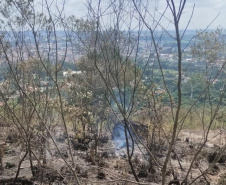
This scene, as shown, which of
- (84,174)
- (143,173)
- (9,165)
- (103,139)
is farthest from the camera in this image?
(103,139)

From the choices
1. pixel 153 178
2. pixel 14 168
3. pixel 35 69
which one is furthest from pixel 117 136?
pixel 35 69

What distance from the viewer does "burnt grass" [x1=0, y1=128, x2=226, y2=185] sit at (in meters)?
5.15

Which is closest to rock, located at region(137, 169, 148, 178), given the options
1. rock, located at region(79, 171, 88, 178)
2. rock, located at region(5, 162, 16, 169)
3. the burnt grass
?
the burnt grass

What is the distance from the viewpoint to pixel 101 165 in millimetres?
6023

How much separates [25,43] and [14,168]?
8.53 feet

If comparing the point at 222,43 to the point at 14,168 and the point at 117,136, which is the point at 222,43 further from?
the point at 14,168

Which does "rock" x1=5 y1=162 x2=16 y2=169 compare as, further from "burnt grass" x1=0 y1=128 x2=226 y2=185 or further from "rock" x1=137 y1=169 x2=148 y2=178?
"rock" x1=137 y1=169 x2=148 y2=178

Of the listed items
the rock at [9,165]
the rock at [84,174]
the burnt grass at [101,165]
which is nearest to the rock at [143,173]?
the burnt grass at [101,165]

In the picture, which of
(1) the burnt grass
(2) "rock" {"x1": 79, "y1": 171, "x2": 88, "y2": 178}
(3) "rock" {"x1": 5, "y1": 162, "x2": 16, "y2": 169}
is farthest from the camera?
(3) "rock" {"x1": 5, "y1": 162, "x2": 16, "y2": 169}

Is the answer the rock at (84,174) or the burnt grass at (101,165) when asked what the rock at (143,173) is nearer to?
the burnt grass at (101,165)

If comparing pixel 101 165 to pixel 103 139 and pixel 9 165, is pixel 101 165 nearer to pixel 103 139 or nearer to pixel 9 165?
pixel 9 165

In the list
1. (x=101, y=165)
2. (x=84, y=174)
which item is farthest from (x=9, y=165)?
(x=101, y=165)

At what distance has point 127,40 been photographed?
14.0 ft

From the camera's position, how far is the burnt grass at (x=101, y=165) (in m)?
5.15
